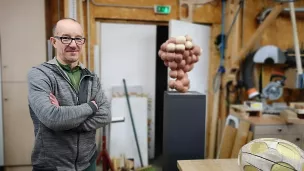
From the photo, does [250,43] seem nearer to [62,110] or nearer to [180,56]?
[180,56]

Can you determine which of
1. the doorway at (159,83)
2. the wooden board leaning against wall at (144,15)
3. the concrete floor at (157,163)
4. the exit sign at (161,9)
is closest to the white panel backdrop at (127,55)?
the wooden board leaning against wall at (144,15)

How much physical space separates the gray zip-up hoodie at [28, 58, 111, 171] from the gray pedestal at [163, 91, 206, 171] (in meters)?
0.63

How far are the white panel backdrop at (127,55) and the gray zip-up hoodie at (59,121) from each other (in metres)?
1.82

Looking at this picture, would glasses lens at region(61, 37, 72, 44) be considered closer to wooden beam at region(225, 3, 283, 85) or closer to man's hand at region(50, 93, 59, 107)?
man's hand at region(50, 93, 59, 107)

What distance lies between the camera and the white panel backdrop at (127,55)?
10.5 feet

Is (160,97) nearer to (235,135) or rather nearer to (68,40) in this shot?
(235,135)

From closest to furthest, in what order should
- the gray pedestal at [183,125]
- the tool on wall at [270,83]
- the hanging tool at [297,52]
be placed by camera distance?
the gray pedestal at [183,125] < the hanging tool at [297,52] < the tool on wall at [270,83]

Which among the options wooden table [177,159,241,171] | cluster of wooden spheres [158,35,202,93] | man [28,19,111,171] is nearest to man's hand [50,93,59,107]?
man [28,19,111,171]

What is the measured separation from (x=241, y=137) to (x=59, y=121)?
1.96m

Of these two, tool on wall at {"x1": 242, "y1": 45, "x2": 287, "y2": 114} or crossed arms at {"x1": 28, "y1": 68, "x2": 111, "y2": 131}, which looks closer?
crossed arms at {"x1": 28, "y1": 68, "x2": 111, "y2": 131}

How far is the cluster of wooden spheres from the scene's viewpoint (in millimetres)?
1884

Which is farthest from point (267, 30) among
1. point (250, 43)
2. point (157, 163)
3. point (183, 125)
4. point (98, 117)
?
point (98, 117)

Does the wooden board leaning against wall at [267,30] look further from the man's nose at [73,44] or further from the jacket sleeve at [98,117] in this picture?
the man's nose at [73,44]

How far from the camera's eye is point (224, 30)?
328 cm
